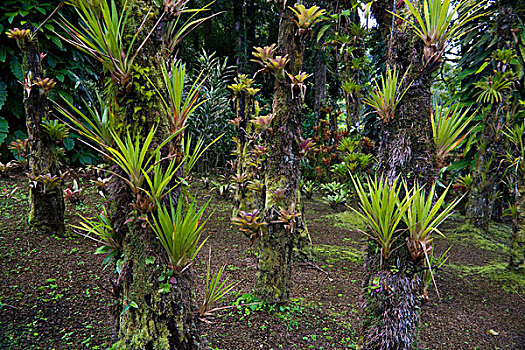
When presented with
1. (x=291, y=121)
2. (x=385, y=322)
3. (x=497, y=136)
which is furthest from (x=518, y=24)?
(x=385, y=322)

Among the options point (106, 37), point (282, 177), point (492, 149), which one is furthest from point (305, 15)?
point (492, 149)

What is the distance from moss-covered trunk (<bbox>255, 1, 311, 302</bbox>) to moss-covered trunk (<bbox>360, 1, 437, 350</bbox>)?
850 millimetres

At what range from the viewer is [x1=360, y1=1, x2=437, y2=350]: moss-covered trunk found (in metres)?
1.74

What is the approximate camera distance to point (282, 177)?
267cm

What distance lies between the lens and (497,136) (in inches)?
182

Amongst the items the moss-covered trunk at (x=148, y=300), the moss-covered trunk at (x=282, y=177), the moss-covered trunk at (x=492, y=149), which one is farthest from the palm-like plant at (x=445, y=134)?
the moss-covered trunk at (x=492, y=149)

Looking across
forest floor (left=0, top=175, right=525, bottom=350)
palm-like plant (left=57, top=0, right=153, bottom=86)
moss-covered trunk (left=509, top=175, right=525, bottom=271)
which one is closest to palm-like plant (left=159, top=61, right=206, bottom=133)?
palm-like plant (left=57, top=0, right=153, bottom=86)

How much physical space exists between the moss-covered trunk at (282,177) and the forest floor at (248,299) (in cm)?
26

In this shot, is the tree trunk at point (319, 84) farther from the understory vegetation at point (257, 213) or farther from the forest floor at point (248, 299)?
the forest floor at point (248, 299)

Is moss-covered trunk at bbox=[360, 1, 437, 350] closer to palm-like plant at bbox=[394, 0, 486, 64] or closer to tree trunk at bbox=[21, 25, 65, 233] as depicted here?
palm-like plant at bbox=[394, 0, 486, 64]

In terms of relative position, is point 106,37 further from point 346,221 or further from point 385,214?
point 346,221

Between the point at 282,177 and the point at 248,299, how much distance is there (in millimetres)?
1062

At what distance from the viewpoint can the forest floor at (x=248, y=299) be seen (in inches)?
84.7

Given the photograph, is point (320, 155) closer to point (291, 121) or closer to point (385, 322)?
point (291, 121)
